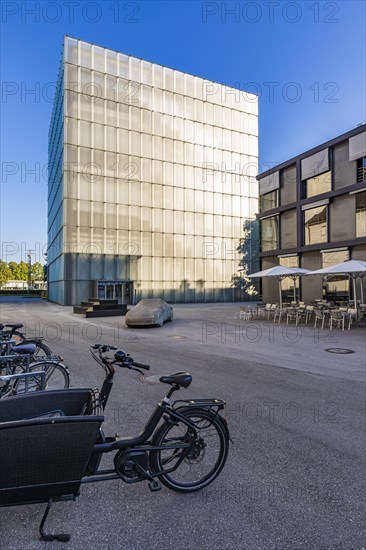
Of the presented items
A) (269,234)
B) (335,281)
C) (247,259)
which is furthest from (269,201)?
(247,259)

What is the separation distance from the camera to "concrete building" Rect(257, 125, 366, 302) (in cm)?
2294

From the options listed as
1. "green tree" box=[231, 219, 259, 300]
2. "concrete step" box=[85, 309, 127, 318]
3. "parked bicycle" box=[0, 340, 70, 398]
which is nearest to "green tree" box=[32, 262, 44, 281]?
"green tree" box=[231, 219, 259, 300]

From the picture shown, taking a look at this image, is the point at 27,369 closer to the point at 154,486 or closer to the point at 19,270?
the point at 154,486

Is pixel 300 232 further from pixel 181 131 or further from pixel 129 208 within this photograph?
pixel 181 131

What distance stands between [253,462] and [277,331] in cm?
1165

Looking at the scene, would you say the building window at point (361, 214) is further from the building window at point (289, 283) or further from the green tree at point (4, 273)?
the green tree at point (4, 273)

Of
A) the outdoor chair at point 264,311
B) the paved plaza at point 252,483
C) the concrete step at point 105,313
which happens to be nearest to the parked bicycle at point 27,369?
the paved plaza at point 252,483

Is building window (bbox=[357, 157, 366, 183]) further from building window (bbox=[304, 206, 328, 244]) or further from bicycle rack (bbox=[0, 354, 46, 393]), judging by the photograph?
bicycle rack (bbox=[0, 354, 46, 393])

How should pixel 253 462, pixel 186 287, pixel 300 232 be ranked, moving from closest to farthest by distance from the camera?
pixel 253 462
pixel 300 232
pixel 186 287

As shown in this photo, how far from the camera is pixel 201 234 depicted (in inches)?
1689

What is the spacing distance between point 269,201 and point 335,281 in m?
10.8

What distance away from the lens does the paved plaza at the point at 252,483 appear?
260cm

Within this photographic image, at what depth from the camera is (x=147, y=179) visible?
131 ft

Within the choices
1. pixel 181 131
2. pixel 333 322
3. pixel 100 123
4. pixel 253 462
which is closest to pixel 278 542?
pixel 253 462
